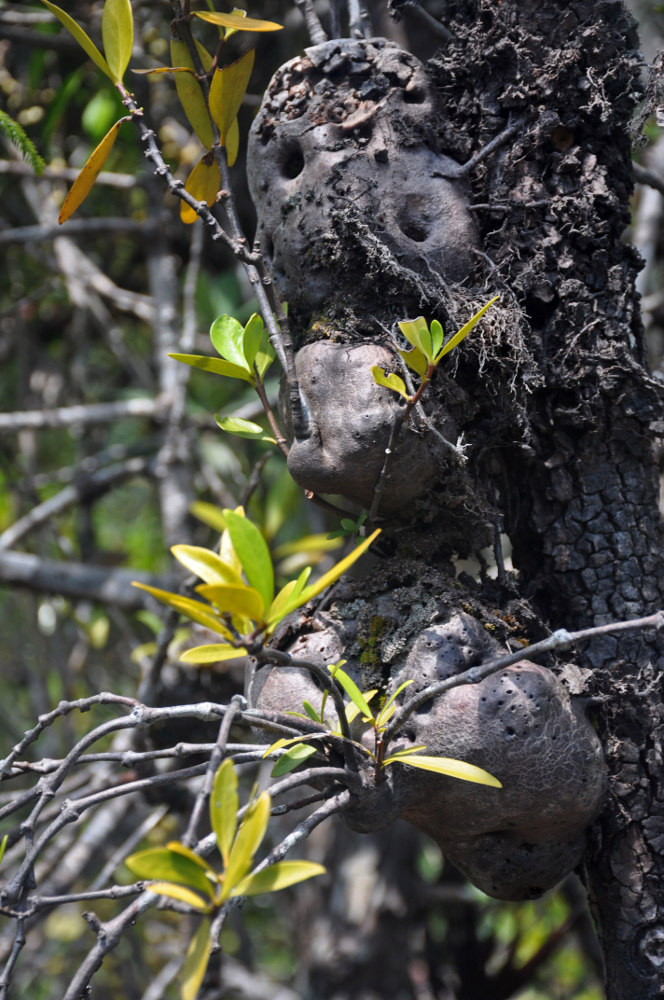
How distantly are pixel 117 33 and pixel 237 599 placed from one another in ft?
2.14

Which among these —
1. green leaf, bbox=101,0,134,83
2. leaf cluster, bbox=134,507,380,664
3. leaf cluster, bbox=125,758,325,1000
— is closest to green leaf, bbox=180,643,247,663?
leaf cluster, bbox=134,507,380,664

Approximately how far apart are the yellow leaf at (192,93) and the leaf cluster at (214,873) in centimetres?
72

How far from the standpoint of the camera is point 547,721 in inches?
31.5

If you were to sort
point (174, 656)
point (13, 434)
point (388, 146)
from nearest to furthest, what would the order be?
1. point (388, 146)
2. point (174, 656)
3. point (13, 434)

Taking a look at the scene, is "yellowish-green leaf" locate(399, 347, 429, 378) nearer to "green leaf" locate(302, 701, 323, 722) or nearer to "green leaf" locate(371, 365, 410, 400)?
"green leaf" locate(371, 365, 410, 400)

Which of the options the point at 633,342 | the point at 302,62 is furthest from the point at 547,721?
the point at 302,62

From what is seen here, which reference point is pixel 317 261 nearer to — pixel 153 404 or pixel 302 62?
pixel 302 62

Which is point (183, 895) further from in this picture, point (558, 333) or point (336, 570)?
point (558, 333)

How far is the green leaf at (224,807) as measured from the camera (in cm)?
55

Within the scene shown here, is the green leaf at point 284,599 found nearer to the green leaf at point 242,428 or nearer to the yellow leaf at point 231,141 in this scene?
the green leaf at point 242,428

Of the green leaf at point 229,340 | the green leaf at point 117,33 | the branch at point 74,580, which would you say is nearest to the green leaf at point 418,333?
the green leaf at point 229,340

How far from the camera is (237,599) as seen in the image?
1.91ft

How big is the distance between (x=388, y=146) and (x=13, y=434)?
2.20 m

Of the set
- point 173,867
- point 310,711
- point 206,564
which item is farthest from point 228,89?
point 173,867
